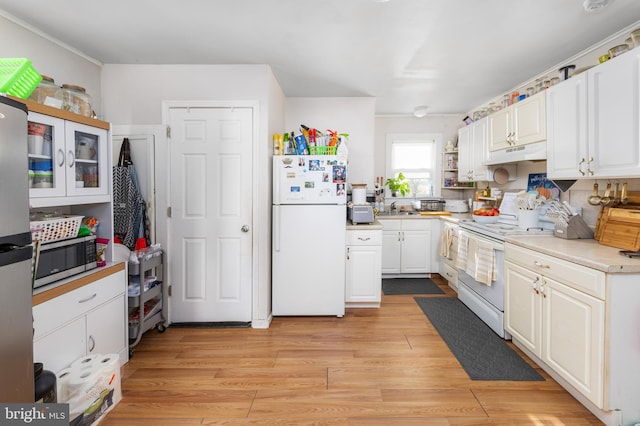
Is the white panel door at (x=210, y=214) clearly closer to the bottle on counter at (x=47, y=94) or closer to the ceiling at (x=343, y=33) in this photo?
the ceiling at (x=343, y=33)

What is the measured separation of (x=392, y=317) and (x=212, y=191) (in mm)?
2190

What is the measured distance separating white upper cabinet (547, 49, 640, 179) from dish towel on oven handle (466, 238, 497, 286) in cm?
84

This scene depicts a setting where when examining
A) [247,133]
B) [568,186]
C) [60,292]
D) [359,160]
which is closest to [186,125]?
[247,133]

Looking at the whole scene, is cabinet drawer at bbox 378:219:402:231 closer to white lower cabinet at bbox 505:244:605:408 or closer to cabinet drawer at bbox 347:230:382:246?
cabinet drawer at bbox 347:230:382:246

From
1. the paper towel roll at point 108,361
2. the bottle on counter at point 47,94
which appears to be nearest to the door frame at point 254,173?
the bottle on counter at point 47,94

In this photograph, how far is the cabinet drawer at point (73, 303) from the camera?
5.57ft

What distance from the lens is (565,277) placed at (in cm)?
200

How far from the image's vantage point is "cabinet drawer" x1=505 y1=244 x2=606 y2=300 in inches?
Answer: 69.6

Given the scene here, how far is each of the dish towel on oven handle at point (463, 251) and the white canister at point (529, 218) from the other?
60 cm

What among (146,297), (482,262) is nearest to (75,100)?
(146,297)

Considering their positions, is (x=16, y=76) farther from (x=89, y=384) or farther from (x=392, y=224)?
(x=392, y=224)

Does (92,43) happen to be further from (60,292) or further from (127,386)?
(127,386)

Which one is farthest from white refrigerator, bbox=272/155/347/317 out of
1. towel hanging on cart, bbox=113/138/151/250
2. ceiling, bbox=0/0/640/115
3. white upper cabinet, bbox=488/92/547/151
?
white upper cabinet, bbox=488/92/547/151

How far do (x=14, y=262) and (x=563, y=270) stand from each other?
272cm
